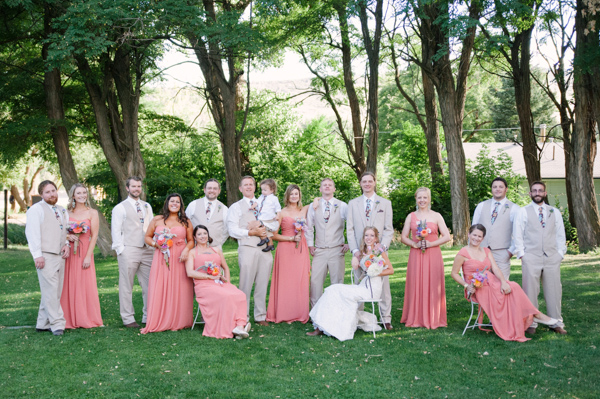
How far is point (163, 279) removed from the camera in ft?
23.3

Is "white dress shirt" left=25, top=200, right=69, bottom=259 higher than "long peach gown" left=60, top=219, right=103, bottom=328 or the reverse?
higher

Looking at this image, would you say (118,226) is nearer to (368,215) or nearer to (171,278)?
(171,278)

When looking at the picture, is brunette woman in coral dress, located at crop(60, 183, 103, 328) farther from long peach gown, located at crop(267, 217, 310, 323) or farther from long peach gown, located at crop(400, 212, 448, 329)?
long peach gown, located at crop(400, 212, 448, 329)

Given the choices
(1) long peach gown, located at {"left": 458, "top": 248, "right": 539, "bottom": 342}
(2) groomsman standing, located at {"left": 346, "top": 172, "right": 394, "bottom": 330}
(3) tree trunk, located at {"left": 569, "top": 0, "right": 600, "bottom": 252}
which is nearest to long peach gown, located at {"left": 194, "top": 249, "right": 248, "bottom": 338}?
(2) groomsman standing, located at {"left": 346, "top": 172, "right": 394, "bottom": 330}

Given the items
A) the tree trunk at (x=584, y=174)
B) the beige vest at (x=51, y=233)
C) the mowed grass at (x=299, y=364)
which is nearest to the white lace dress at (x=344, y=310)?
the mowed grass at (x=299, y=364)

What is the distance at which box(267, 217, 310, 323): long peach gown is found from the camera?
7570 millimetres

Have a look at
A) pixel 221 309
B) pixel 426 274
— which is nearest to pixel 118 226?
pixel 221 309

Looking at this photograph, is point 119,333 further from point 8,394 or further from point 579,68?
point 579,68

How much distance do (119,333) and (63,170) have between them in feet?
34.3

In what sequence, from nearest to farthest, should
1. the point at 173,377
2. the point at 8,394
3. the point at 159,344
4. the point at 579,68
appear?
1. the point at 8,394
2. the point at 173,377
3. the point at 159,344
4. the point at 579,68

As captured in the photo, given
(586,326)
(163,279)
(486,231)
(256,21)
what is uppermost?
(256,21)

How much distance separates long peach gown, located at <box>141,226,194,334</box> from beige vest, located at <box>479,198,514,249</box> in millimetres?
3963

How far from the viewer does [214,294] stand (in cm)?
682

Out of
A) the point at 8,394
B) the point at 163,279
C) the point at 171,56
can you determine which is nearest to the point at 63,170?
the point at 171,56
